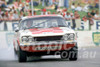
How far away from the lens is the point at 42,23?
33.2 ft

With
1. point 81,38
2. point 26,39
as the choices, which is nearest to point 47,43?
point 26,39

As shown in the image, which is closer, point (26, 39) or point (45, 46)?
point (45, 46)

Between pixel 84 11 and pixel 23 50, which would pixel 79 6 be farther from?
pixel 23 50

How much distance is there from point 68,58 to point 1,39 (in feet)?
28.0

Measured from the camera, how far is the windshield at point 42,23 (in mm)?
10077

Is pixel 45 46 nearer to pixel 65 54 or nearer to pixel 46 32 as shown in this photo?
pixel 46 32

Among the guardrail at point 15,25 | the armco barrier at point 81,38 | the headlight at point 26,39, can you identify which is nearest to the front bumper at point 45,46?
the headlight at point 26,39

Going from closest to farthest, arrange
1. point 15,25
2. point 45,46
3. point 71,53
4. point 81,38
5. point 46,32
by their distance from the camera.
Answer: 1. point 45,46
2. point 46,32
3. point 71,53
4. point 81,38
5. point 15,25

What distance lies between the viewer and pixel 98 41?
1883cm

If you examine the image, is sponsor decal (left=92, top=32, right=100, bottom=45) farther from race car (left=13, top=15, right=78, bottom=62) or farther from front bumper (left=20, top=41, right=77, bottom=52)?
front bumper (left=20, top=41, right=77, bottom=52)

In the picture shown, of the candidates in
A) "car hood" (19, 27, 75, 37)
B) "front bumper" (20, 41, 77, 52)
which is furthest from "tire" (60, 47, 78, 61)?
"car hood" (19, 27, 75, 37)

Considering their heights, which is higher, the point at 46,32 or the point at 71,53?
the point at 46,32

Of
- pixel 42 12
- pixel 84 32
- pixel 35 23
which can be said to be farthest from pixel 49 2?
pixel 35 23

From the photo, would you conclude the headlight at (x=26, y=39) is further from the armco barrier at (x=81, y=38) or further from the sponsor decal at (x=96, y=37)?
the sponsor decal at (x=96, y=37)
